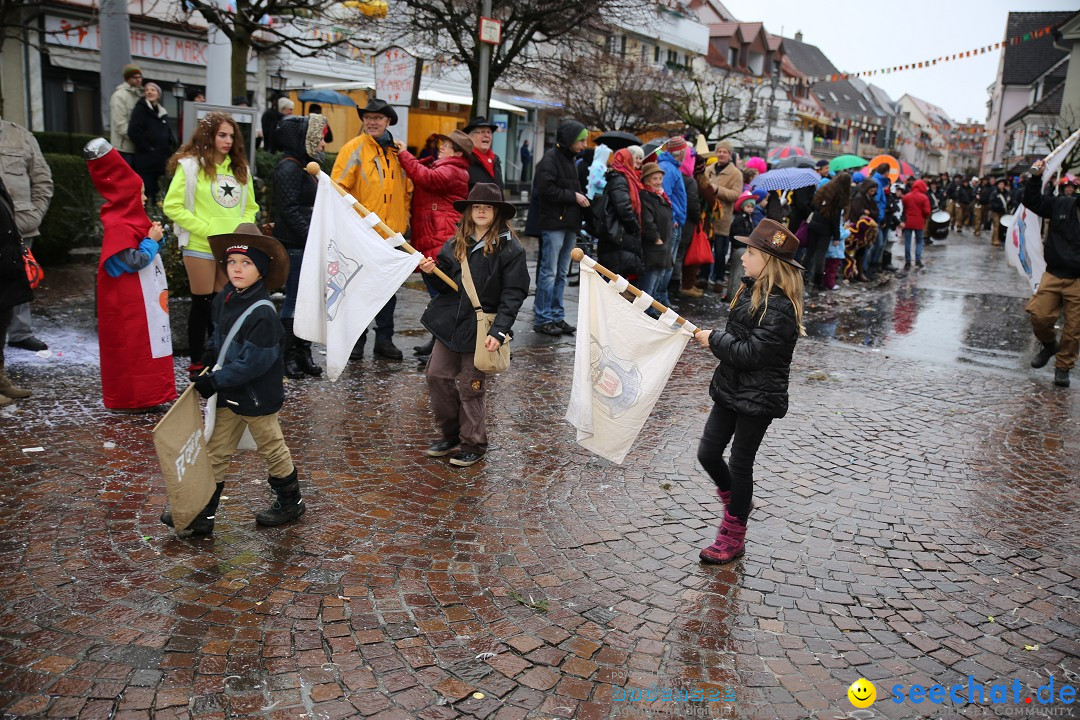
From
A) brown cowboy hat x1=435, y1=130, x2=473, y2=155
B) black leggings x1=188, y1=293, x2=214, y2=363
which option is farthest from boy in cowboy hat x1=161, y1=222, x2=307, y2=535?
brown cowboy hat x1=435, y1=130, x2=473, y2=155

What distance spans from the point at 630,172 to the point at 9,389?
6360 millimetres

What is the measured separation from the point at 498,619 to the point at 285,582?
1070mm

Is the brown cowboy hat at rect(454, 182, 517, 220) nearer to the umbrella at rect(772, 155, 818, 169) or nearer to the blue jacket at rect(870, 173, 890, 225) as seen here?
the umbrella at rect(772, 155, 818, 169)

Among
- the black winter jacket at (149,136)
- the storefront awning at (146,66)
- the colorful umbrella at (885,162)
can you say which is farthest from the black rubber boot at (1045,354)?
the storefront awning at (146,66)

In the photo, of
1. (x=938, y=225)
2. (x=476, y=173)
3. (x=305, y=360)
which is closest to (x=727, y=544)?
(x=305, y=360)

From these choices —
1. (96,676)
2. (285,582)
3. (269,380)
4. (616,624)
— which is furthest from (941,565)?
(96,676)

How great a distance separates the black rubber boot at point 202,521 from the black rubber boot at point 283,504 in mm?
250

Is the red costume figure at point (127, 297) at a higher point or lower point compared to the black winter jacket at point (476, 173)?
lower

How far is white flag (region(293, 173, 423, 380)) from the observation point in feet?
18.8

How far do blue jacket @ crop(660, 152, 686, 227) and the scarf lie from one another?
5.08 feet

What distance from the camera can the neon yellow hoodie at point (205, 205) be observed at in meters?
6.59

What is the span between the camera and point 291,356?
7.65 m

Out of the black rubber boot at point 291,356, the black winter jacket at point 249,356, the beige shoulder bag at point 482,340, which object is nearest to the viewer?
the black winter jacket at point 249,356

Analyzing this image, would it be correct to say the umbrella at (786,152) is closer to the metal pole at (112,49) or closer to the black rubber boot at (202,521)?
the metal pole at (112,49)
